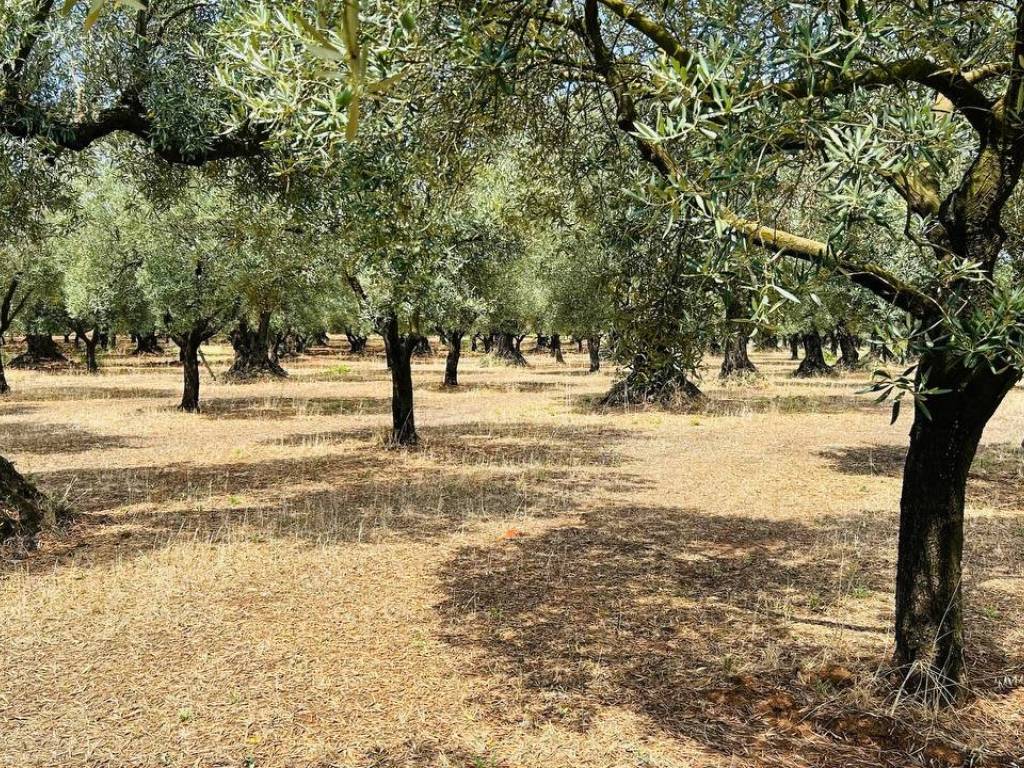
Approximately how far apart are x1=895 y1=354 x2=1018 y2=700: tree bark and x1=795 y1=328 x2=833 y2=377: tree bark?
134 feet

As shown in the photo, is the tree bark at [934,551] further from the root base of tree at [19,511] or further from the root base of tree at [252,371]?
the root base of tree at [252,371]

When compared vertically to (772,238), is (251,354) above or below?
below

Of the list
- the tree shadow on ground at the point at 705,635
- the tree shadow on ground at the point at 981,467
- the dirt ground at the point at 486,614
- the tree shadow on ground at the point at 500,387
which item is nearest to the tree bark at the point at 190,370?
the dirt ground at the point at 486,614

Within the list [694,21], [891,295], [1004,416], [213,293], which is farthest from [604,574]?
[1004,416]

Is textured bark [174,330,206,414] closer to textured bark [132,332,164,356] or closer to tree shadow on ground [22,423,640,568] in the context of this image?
tree shadow on ground [22,423,640,568]

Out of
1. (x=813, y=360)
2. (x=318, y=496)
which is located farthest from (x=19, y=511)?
(x=813, y=360)

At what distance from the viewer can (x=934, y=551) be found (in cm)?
579

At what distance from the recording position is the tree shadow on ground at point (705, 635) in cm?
557

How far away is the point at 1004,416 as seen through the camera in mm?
25891

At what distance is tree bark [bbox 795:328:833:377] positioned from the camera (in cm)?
4478

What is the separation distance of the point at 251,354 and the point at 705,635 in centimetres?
3742

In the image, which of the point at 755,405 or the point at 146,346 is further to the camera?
the point at 146,346

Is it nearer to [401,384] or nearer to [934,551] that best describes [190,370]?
[401,384]

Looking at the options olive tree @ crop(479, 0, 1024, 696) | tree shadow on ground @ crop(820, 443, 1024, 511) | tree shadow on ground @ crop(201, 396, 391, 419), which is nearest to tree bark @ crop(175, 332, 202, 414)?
tree shadow on ground @ crop(201, 396, 391, 419)
